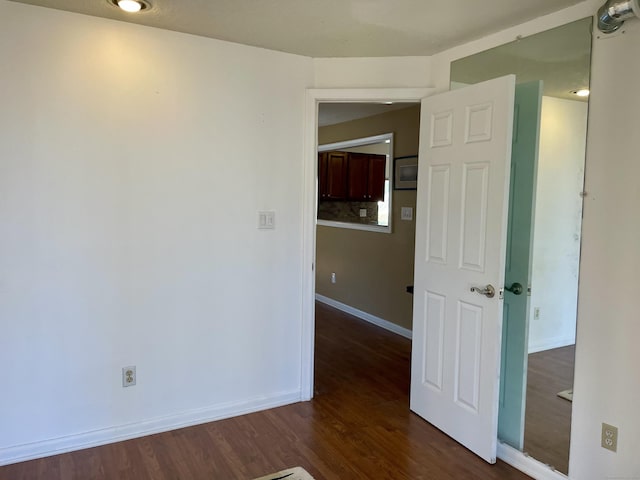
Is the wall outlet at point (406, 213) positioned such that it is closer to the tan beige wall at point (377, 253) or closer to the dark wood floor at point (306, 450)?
the tan beige wall at point (377, 253)

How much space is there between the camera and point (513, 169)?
2.48 m

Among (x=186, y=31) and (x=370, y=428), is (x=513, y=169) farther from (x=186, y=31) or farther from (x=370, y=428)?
(x=186, y=31)

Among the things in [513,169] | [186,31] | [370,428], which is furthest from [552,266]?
[186,31]

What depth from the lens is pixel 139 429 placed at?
2.69 metres

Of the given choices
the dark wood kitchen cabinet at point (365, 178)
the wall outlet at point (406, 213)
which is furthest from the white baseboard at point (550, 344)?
the dark wood kitchen cabinet at point (365, 178)

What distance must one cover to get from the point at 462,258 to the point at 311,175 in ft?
3.59

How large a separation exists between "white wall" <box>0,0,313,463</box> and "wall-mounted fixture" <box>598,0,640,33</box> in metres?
1.63

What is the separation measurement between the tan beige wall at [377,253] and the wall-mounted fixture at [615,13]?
250 cm

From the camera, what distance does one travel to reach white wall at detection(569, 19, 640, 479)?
1945 mm

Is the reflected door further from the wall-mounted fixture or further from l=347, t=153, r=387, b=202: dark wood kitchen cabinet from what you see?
l=347, t=153, r=387, b=202: dark wood kitchen cabinet

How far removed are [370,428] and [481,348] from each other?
33.5 inches

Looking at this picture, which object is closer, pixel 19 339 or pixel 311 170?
pixel 19 339

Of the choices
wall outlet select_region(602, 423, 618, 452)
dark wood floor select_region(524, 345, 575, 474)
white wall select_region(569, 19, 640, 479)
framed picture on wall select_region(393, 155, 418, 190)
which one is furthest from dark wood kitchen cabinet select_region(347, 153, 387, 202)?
wall outlet select_region(602, 423, 618, 452)

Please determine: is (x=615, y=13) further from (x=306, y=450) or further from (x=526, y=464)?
(x=306, y=450)
